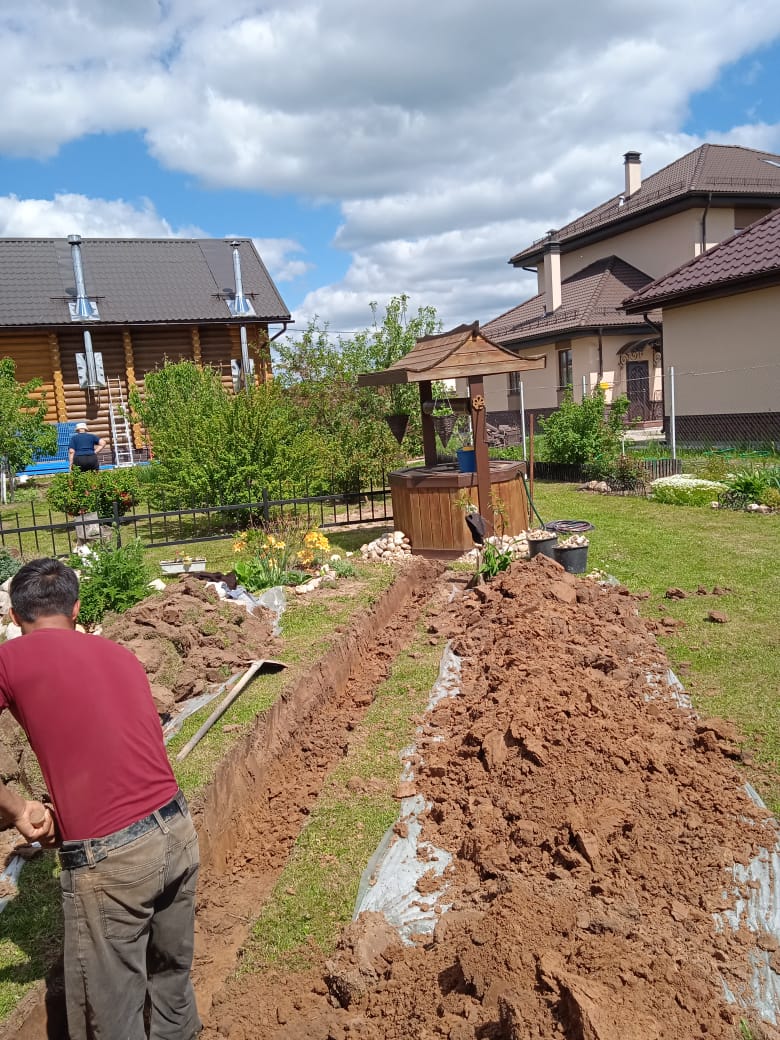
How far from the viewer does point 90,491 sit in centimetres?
1277

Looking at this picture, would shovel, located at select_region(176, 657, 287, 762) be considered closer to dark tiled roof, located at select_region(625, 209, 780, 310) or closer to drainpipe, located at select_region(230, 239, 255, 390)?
dark tiled roof, located at select_region(625, 209, 780, 310)

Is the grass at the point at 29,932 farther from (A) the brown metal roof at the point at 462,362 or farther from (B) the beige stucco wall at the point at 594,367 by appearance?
(B) the beige stucco wall at the point at 594,367

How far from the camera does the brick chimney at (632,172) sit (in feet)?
101

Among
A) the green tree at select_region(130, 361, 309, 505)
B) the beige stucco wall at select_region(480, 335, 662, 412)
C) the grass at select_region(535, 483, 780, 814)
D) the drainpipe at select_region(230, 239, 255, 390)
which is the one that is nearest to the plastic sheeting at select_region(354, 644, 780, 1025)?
the grass at select_region(535, 483, 780, 814)

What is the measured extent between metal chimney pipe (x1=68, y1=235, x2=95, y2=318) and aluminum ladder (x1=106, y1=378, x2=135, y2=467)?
207 cm

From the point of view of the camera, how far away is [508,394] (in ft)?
102

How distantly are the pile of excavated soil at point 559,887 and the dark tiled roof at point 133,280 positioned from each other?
71.7ft

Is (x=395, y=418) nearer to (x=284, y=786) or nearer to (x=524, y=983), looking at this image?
(x=284, y=786)

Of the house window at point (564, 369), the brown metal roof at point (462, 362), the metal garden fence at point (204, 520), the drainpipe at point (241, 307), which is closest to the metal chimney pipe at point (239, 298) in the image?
the drainpipe at point (241, 307)

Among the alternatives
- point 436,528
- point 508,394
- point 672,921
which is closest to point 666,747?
point 672,921

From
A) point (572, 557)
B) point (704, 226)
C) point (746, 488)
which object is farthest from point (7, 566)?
point (704, 226)

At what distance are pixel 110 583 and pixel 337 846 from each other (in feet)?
12.8

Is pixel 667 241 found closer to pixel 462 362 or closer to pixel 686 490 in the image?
pixel 686 490

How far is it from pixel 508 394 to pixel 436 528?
861 inches
